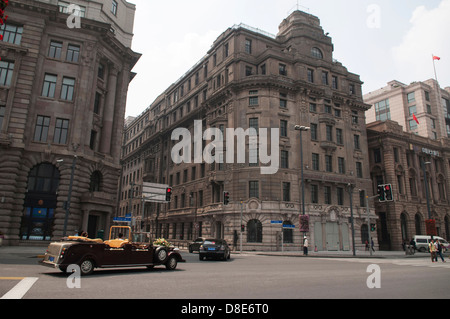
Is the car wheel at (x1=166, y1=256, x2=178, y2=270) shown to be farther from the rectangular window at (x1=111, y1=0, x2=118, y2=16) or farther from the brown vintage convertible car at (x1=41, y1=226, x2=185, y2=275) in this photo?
the rectangular window at (x1=111, y1=0, x2=118, y2=16)

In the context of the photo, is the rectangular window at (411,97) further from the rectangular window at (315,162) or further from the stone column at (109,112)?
the stone column at (109,112)

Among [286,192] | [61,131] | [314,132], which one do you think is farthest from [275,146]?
[61,131]

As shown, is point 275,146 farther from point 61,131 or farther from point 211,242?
point 61,131

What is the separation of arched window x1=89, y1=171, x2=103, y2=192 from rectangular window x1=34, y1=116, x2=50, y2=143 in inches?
229

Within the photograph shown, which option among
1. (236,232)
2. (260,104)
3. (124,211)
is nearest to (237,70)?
(260,104)

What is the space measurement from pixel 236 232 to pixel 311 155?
1474 centimetres

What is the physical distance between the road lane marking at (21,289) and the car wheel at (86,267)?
1.73m

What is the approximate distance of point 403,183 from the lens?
2008 inches

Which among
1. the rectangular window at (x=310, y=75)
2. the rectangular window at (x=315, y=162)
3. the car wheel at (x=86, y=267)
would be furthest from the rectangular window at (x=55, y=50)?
the rectangular window at (x=315, y=162)

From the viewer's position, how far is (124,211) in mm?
74000

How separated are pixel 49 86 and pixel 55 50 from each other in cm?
410

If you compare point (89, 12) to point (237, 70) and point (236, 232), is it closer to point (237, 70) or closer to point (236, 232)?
point (237, 70)

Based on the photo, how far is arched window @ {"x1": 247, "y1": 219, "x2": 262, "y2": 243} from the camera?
37.1 m

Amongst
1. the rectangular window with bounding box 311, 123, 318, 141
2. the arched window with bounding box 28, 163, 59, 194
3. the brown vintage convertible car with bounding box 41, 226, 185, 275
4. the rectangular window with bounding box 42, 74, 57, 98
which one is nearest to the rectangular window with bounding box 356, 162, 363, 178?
the rectangular window with bounding box 311, 123, 318, 141
